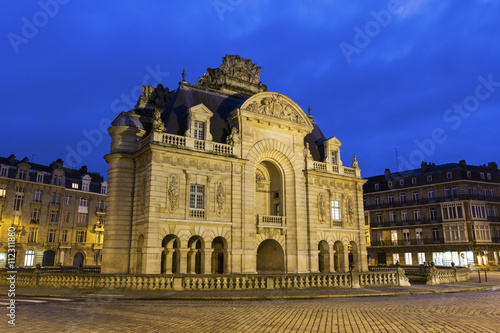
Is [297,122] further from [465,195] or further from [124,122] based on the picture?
[465,195]

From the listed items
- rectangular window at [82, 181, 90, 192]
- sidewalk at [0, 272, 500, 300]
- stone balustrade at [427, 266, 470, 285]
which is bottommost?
sidewalk at [0, 272, 500, 300]

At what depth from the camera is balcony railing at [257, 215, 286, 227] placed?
3233cm

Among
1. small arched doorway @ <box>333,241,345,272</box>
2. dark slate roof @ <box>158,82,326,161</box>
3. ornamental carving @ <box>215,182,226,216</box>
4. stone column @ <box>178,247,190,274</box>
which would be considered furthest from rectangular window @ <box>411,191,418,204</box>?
stone column @ <box>178,247,190,274</box>

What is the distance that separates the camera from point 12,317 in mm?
11586

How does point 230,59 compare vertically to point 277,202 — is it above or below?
above

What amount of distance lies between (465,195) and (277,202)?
35.7 metres

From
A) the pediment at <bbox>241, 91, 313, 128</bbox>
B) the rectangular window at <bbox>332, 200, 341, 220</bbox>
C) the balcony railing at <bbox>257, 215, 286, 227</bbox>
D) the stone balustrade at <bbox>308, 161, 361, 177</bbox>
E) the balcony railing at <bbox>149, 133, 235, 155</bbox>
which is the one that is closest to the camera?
the balcony railing at <bbox>149, 133, 235, 155</bbox>

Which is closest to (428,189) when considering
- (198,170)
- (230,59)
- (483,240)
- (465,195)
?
(465,195)

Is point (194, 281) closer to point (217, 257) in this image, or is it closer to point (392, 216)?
point (217, 257)

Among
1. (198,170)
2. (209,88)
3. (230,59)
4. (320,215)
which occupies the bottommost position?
(320,215)

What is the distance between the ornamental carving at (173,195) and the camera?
28.0m

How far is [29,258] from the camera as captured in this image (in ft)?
178

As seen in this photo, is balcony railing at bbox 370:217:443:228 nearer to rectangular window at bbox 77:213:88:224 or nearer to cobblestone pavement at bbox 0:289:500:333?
cobblestone pavement at bbox 0:289:500:333

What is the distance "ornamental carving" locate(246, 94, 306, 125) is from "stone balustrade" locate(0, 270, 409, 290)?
1706cm
